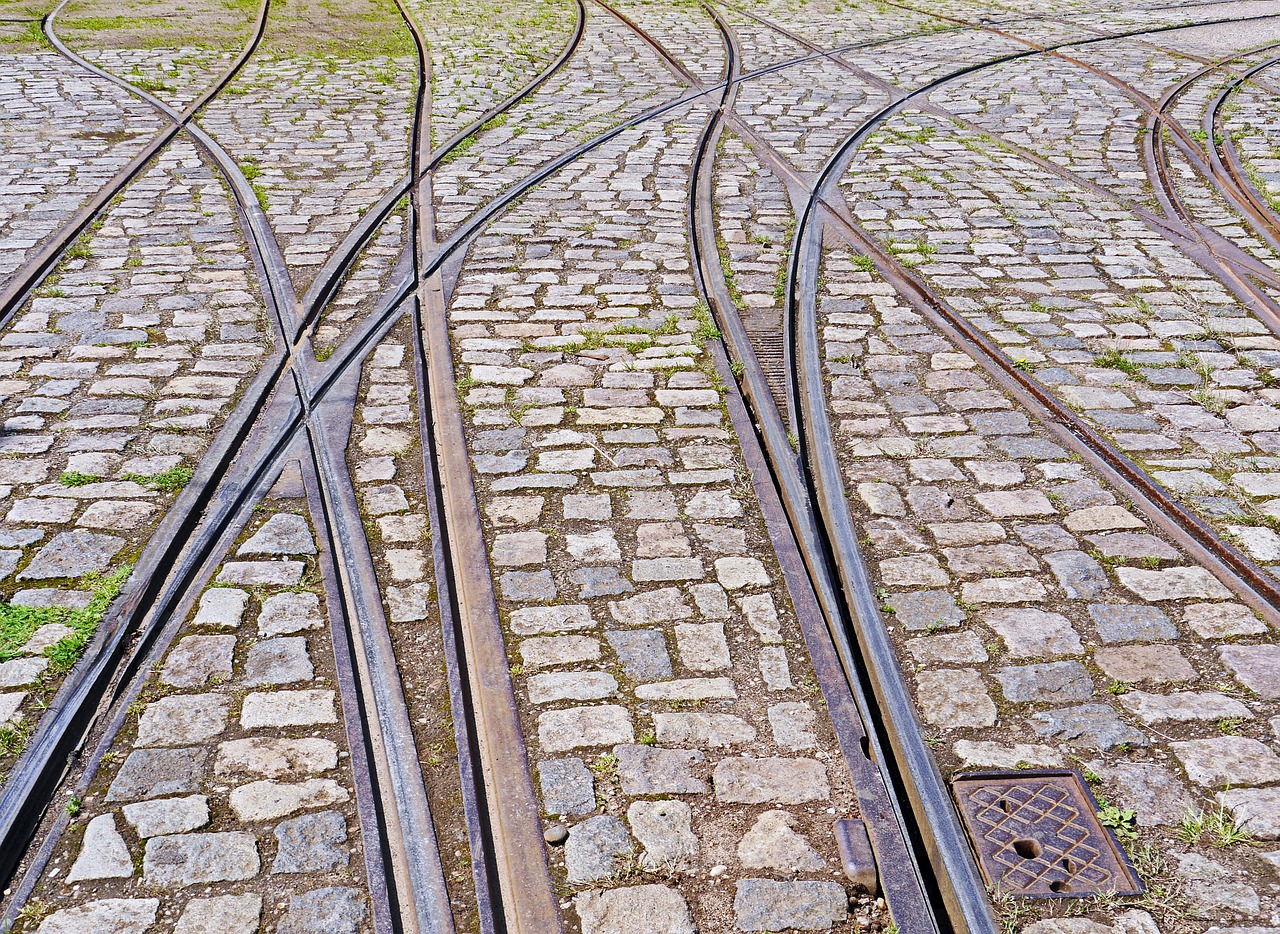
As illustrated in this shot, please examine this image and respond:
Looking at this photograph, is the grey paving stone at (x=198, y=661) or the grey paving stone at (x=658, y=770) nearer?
the grey paving stone at (x=658, y=770)

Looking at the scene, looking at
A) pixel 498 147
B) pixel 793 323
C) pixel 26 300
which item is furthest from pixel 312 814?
pixel 498 147

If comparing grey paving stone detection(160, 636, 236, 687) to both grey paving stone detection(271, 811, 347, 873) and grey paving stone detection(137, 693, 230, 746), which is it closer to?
grey paving stone detection(137, 693, 230, 746)

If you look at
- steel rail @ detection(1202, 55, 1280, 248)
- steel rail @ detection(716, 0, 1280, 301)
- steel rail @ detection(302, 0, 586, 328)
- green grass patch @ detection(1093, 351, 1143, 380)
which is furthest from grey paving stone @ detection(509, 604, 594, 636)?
steel rail @ detection(1202, 55, 1280, 248)

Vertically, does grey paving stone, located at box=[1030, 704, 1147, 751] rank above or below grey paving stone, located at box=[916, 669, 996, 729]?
below

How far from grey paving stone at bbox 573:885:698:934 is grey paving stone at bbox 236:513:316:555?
5.35ft

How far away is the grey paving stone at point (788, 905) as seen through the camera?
94.0 inches

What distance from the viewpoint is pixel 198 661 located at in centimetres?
304

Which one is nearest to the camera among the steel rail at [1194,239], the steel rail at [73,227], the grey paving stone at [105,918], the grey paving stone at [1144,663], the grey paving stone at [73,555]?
the grey paving stone at [105,918]

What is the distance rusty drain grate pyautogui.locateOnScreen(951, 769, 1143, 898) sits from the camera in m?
2.47

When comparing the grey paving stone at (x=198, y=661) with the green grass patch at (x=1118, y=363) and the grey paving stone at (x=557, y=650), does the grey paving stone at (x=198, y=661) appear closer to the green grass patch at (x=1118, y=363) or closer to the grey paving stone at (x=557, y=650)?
Answer: the grey paving stone at (x=557, y=650)

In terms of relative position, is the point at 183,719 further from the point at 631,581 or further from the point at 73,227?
the point at 73,227

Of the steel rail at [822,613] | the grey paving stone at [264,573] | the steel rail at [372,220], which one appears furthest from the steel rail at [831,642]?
the steel rail at [372,220]

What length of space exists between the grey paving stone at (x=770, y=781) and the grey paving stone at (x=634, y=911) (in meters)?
0.33

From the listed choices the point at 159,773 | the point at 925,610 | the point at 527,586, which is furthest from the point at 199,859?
the point at 925,610
